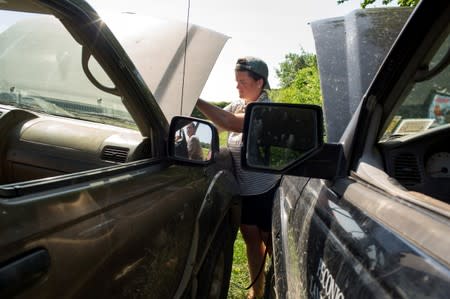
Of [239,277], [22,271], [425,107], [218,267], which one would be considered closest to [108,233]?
[22,271]

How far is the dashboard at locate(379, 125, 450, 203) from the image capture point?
62.7 inches

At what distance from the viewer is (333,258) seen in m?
1.20

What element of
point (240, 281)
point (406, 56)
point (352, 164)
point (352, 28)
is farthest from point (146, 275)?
point (240, 281)

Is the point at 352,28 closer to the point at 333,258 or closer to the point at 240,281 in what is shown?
the point at 333,258

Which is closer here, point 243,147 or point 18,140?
point 243,147

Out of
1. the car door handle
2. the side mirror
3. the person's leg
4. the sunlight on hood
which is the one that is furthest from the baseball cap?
the car door handle

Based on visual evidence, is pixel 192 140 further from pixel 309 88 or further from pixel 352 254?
pixel 309 88

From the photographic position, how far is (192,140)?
7.56 feet

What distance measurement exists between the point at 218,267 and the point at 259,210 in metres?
0.76

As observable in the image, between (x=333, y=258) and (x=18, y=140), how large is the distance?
1.64 m

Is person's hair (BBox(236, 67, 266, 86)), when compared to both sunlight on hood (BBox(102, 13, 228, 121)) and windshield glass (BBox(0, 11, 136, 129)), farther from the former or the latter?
windshield glass (BBox(0, 11, 136, 129))

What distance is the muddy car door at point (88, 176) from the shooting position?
3.36 ft

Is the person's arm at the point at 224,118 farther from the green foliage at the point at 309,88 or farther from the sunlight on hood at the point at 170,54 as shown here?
the green foliage at the point at 309,88

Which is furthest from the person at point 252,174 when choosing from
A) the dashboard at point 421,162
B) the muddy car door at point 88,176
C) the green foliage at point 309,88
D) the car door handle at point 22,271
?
the green foliage at point 309,88
